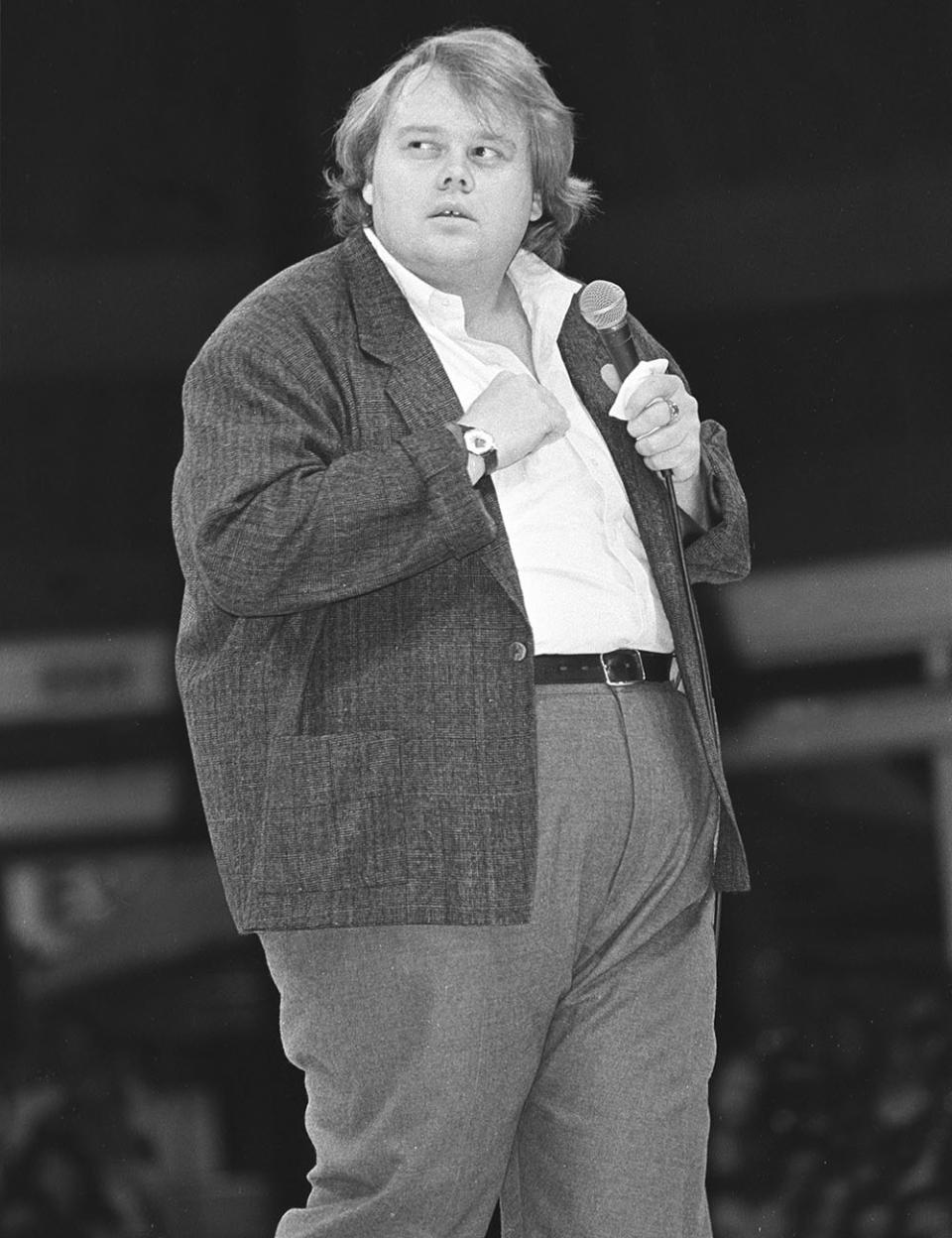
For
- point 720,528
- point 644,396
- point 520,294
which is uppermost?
point 520,294

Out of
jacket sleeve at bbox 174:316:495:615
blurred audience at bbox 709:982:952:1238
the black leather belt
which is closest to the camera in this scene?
jacket sleeve at bbox 174:316:495:615

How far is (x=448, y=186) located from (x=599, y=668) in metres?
0.48

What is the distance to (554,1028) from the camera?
64.6 inches

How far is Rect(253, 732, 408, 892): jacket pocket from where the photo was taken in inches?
60.0

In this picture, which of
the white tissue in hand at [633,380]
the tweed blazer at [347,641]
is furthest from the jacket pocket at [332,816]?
the white tissue in hand at [633,380]

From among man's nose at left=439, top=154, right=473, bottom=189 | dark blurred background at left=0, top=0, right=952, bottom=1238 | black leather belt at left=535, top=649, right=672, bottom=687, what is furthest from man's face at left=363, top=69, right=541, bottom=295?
dark blurred background at left=0, top=0, right=952, bottom=1238

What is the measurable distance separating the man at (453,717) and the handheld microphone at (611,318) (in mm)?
54

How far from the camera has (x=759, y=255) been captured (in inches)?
103

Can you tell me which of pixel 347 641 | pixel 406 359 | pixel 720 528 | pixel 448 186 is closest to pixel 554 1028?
pixel 347 641

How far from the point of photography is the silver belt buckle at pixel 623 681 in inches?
64.2

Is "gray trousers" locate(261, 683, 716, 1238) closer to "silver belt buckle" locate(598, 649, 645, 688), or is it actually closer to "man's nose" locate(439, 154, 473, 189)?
"silver belt buckle" locate(598, 649, 645, 688)

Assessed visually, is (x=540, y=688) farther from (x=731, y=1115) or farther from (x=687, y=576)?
(x=731, y=1115)

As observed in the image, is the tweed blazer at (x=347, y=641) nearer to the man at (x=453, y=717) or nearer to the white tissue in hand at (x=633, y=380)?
the man at (x=453, y=717)

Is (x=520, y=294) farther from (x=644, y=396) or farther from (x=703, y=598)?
(x=703, y=598)
